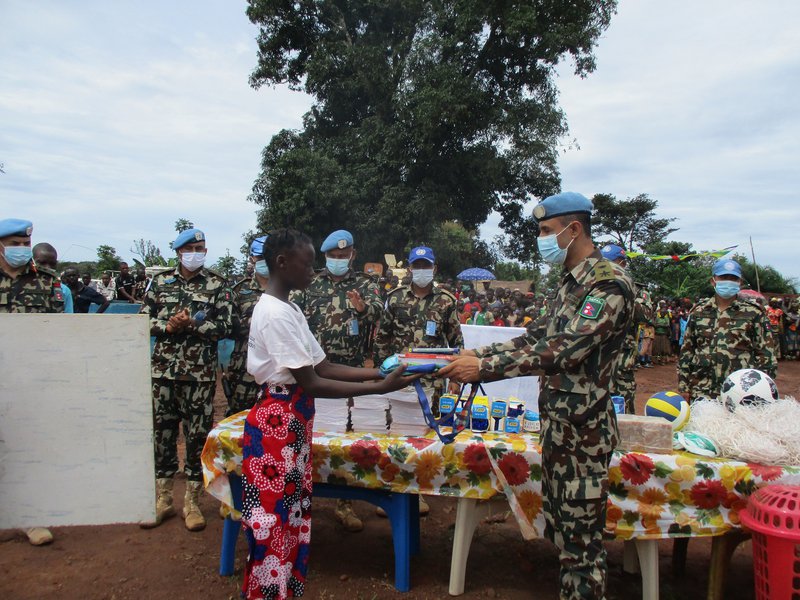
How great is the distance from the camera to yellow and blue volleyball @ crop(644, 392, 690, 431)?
11.0 feet

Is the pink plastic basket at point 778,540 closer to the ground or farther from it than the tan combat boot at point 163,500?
farther from it

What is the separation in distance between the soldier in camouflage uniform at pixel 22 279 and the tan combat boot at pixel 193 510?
37.4 inches

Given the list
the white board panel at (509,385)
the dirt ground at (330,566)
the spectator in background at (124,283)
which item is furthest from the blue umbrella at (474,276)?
the dirt ground at (330,566)

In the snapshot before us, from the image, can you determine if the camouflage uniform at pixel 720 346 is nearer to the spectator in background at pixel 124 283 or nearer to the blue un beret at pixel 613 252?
the blue un beret at pixel 613 252

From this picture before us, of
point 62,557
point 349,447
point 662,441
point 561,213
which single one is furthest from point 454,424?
point 62,557

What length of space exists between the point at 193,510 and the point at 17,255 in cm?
Result: 239

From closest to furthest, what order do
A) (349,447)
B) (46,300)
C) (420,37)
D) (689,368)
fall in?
(349,447)
(46,300)
(689,368)
(420,37)

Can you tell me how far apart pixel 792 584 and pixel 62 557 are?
4.41 metres

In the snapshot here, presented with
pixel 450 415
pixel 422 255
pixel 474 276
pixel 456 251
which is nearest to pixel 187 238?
pixel 422 255

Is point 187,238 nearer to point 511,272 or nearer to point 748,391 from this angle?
point 748,391

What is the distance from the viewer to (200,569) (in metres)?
3.67

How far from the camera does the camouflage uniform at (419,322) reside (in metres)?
4.98

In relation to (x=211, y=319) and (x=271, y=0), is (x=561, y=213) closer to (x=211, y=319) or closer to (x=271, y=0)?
(x=211, y=319)

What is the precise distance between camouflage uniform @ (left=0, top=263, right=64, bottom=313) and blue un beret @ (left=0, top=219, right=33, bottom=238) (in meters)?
0.30
